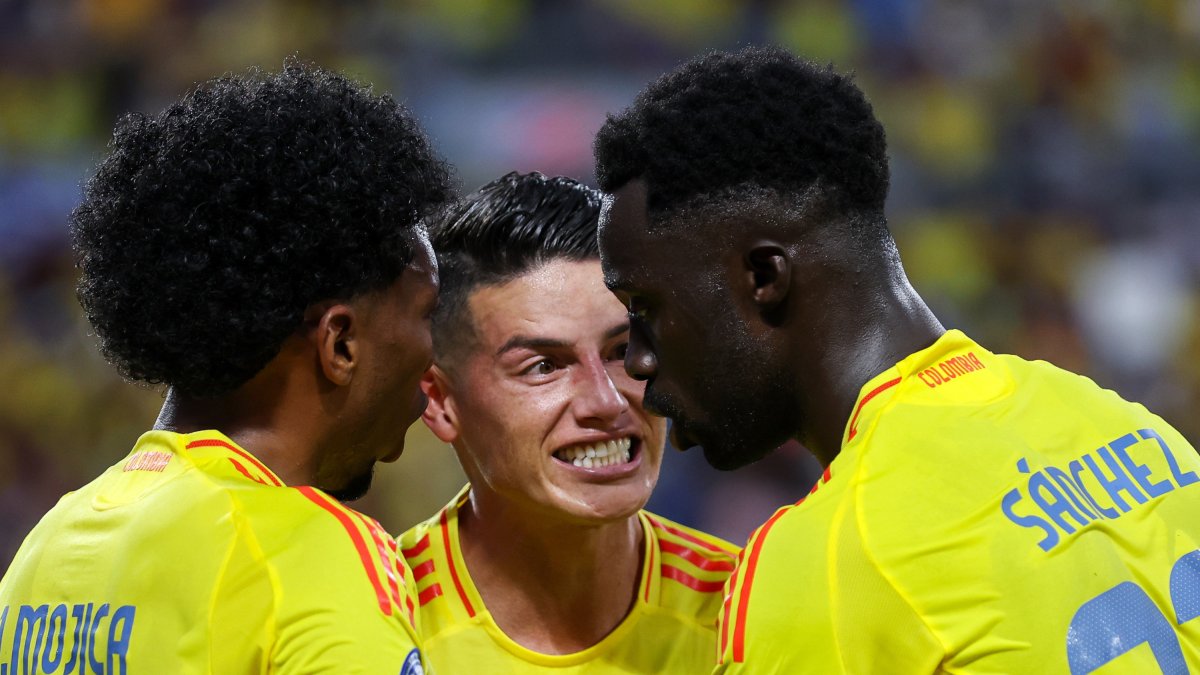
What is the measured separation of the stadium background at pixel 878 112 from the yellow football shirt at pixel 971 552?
6648mm

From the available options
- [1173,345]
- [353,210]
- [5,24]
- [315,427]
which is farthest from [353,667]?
[5,24]

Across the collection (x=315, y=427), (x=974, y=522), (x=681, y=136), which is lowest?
(x=974, y=522)

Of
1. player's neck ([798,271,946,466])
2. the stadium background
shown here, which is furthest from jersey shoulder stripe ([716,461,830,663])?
the stadium background

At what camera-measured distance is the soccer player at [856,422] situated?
92.0 inches

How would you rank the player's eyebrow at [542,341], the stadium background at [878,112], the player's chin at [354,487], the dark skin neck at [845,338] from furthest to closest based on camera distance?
the stadium background at [878,112], the player's eyebrow at [542,341], the player's chin at [354,487], the dark skin neck at [845,338]

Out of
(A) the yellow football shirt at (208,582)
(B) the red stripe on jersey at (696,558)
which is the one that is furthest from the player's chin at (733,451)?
(B) the red stripe on jersey at (696,558)

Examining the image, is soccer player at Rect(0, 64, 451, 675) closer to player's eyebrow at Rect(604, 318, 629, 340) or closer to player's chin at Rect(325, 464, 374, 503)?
player's chin at Rect(325, 464, 374, 503)

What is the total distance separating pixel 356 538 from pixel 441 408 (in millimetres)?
1463

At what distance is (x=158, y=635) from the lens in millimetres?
2389

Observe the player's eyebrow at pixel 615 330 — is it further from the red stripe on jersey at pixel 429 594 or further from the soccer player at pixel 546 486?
the red stripe on jersey at pixel 429 594

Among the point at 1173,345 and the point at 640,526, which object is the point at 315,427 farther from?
the point at 1173,345

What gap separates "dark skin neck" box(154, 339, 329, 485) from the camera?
2.71m

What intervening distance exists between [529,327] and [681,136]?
42.0 inches

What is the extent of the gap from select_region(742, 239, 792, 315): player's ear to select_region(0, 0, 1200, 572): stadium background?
20.7 ft
